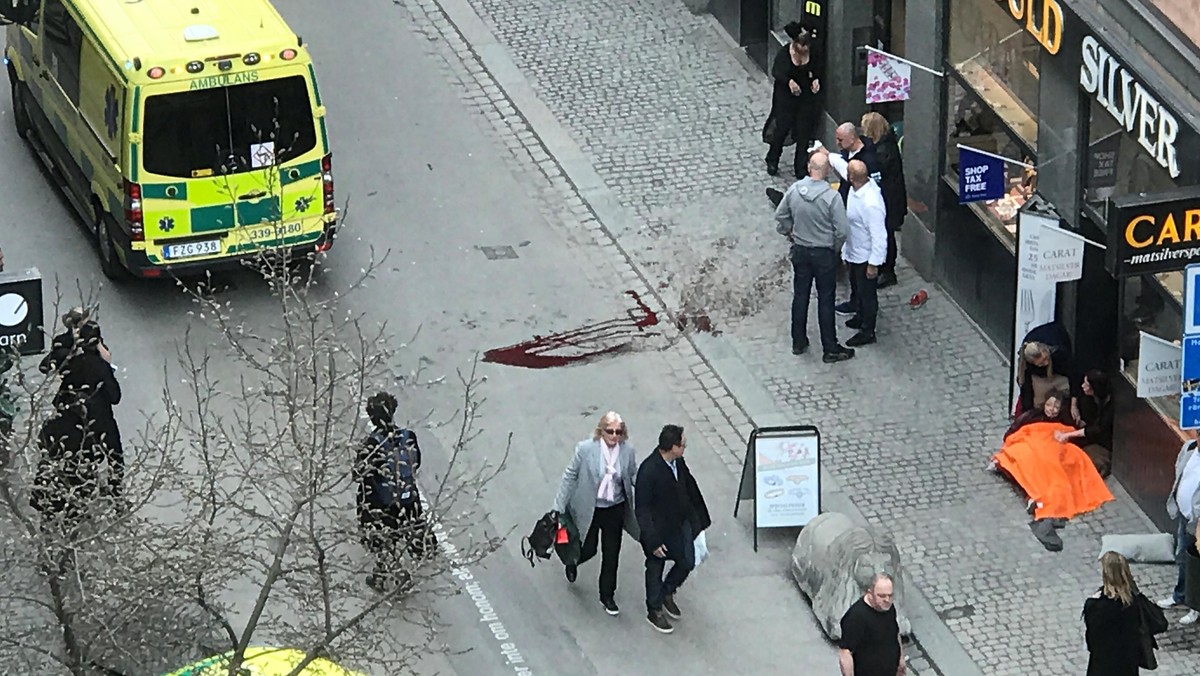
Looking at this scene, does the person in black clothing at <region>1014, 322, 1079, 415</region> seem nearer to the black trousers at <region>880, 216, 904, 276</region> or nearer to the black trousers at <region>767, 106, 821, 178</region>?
the black trousers at <region>880, 216, 904, 276</region>

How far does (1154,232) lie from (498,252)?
710 cm

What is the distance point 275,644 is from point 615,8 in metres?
11.3

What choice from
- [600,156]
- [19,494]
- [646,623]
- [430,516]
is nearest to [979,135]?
[600,156]

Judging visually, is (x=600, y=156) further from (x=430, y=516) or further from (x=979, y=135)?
(x=430, y=516)

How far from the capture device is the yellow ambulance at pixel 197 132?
19750mm

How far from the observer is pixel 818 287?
64.8 feet

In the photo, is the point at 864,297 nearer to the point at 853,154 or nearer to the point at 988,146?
the point at 853,154

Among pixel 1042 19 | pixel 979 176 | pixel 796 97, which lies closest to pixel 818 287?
pixel 979 176

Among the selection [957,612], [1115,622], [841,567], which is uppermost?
[1115,622]

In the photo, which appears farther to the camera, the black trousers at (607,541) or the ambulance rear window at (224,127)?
the ambulance rear window at (224,127)

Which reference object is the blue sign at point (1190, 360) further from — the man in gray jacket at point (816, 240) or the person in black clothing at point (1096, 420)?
the man in gray jacket at point (816, 240)

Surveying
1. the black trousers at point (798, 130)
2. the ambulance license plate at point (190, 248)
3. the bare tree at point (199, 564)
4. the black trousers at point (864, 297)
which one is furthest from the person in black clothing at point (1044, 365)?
the ambulance license plate at point (190, 248)

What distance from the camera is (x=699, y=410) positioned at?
19.4 metres

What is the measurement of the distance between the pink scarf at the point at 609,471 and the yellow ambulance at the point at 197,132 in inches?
161
